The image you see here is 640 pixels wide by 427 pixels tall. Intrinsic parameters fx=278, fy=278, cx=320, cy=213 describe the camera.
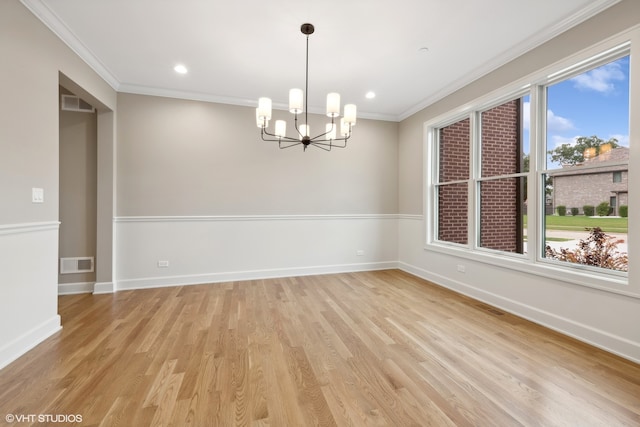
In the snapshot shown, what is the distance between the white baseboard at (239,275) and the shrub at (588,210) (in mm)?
3030

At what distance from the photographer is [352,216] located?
199 inches

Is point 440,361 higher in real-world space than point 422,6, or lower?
lower

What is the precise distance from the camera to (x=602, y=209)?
2492 millimetres

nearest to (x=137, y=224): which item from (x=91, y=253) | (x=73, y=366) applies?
(x=91, y=253)

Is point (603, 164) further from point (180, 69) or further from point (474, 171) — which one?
point (180, 69)

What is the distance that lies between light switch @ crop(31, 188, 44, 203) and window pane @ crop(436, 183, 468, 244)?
15.8 feet

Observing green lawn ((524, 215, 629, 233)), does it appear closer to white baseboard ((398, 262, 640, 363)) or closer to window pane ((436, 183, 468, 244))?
white baseboard ((398, 262, 640, 363))

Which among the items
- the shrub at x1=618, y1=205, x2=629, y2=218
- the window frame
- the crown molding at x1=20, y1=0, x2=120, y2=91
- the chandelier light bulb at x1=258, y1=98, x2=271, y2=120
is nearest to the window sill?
the window frame

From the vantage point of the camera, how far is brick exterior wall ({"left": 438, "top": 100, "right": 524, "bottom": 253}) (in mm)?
3326

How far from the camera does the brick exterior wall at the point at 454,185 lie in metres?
4.05

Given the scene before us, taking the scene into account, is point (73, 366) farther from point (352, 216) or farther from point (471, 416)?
point (352, 216)

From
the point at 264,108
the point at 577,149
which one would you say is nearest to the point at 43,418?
the point at 264,108

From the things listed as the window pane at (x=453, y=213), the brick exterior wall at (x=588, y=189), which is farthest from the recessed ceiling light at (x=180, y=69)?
the brick exterior wall at (x=588, y=189)

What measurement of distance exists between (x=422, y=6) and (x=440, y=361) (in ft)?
9.67
